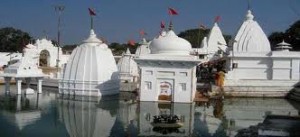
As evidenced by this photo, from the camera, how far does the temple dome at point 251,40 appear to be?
33.4m

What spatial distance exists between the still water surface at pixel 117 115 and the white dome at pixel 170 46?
11.7 ft

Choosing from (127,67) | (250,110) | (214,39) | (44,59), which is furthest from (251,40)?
(44,59)

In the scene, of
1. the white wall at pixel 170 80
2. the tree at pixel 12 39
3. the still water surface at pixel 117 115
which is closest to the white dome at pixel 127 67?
the still water surface at pixel 117 115

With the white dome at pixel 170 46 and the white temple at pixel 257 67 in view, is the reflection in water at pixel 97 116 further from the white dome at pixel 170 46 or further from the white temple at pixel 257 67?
the white temple at pixel 257 67

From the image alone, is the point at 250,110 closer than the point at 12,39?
Yes

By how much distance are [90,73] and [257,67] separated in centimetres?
1282

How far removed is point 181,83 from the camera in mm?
25641

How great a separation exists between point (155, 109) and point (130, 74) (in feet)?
43.5

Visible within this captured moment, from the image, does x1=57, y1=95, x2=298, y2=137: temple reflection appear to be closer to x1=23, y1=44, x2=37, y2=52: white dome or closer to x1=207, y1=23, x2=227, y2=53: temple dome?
x1=207, y1=23, x2=227, y2=53: temple dome

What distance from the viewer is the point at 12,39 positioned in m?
78.6

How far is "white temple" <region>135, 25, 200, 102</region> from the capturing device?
2545 cm

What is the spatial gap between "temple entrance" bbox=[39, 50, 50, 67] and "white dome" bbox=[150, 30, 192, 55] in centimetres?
3187

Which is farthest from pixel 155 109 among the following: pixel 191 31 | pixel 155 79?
pixel 191 31

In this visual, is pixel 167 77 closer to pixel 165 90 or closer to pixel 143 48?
pixel 165 90
